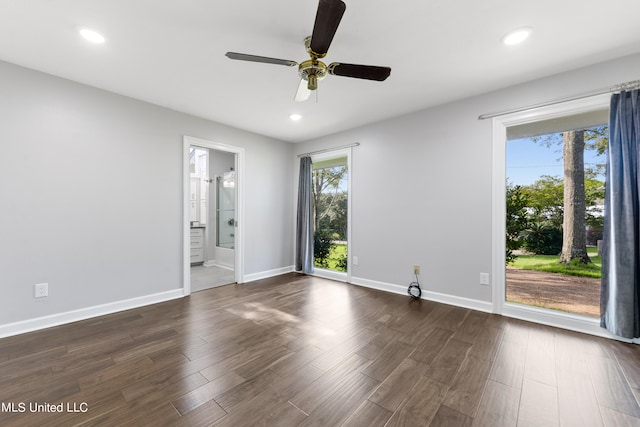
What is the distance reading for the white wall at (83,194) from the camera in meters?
2.40

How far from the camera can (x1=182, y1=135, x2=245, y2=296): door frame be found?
3514 millimetres

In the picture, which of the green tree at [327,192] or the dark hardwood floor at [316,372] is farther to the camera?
the green tree at [327,192]

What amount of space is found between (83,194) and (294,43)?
2686mm

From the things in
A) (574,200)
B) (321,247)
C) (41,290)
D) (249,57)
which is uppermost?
(249,57)

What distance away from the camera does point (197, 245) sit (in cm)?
575

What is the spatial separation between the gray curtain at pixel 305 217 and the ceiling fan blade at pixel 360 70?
2.91m

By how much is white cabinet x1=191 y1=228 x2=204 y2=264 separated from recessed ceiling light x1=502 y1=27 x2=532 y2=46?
229 inches

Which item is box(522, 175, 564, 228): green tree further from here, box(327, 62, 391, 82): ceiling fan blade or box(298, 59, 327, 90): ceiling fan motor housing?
box(298, 59, 327, 90): ceiling fan motor housing

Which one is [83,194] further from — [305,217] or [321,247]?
[321,247]

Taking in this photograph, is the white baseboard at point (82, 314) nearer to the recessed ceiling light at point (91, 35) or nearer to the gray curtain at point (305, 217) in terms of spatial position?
the gray curtain at point (305, 217)

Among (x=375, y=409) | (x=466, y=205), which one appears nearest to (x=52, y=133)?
(x=375, y=409)

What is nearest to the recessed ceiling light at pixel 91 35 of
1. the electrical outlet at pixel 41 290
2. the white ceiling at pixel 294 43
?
the white ceiling at pixel 294 43

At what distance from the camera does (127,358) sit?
6.58ft

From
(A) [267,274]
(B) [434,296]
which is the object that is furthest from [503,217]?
(A) [267,274]
